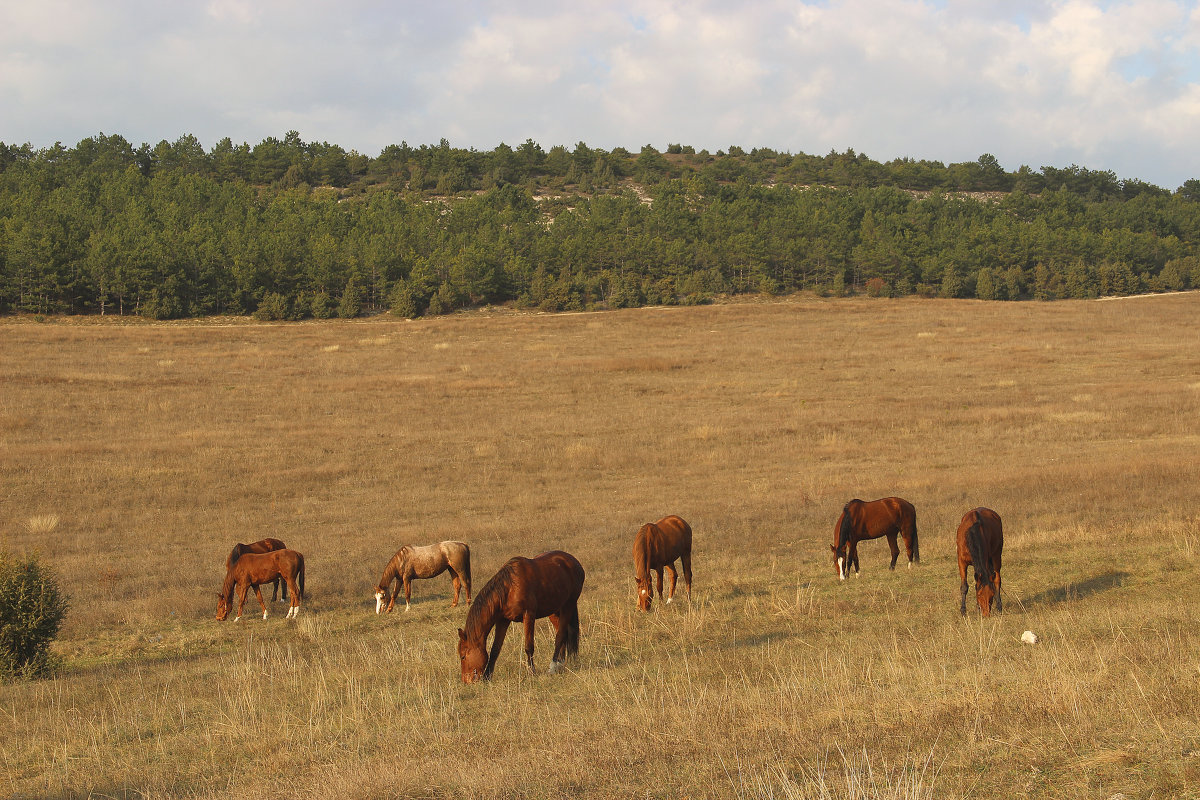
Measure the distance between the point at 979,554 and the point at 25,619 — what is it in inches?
454

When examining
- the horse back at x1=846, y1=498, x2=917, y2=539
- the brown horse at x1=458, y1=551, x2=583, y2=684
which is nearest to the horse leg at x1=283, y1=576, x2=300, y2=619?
the brown horse at x1=458, y1=551, x2=583, y2=684

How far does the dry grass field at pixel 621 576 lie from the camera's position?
5.74 metres

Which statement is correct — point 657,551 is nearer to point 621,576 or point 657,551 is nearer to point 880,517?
point 621,576

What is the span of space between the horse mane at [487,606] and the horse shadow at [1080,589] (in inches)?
269

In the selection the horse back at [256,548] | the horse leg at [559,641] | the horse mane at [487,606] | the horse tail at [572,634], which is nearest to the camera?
the horse mane at [487,606]

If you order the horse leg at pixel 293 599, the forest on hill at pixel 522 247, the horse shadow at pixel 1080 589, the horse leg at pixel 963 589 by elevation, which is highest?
the forest on hill at pixel 522 247

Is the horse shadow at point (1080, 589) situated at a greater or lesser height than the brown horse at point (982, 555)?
lesser

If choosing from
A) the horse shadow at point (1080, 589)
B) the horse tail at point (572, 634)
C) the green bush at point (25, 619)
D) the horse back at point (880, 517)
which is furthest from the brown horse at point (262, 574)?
the horse shadow at point (1080, 589)

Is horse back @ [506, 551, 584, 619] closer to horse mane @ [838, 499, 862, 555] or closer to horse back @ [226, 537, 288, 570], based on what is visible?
horse mane @ [838, 499, 862, 555]

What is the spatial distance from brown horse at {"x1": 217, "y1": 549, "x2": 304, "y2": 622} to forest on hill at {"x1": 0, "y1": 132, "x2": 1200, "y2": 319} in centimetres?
6799

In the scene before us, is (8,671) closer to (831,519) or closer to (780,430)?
(831,519)

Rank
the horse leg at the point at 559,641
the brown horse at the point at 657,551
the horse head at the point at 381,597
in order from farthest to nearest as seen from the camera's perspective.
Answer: the horse head at the point at 381,597, the brown horse at the point at 657,551, the horse leg at the point at 559,641

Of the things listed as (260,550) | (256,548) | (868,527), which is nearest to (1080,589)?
(868,527)

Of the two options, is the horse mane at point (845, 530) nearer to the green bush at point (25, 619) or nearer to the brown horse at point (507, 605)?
the brown horse at point (507, 605)
